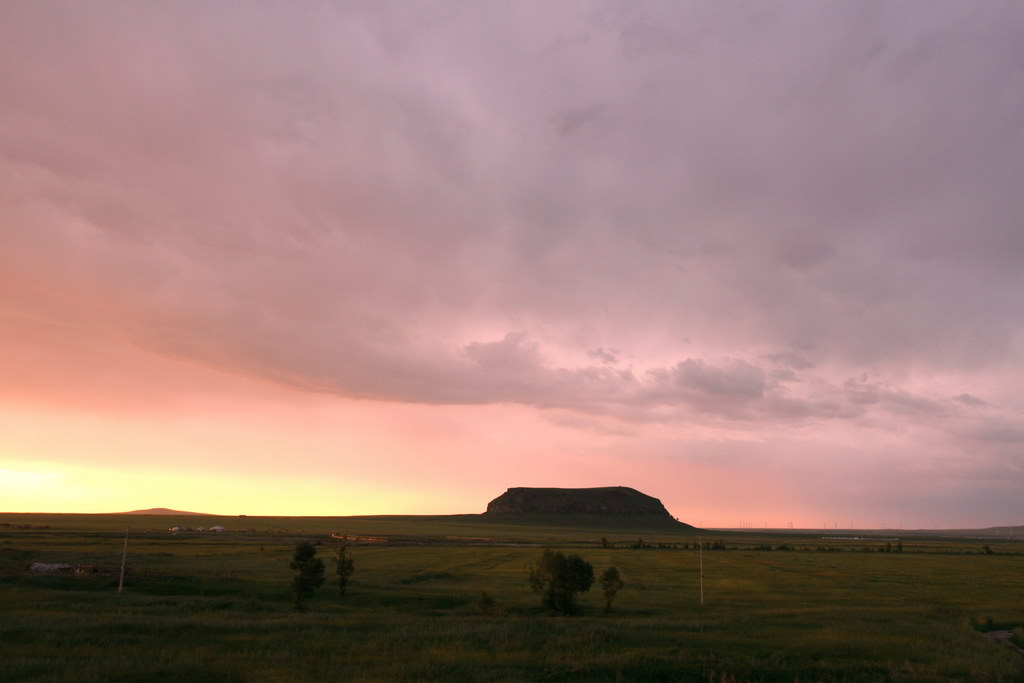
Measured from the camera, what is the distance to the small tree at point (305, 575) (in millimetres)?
43406

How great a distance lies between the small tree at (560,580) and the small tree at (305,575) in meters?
14.2

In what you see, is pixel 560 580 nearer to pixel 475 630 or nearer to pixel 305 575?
pixel 475 630

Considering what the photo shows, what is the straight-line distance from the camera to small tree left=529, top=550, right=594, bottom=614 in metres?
43.2

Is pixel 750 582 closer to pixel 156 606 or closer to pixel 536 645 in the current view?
pixel 536 645

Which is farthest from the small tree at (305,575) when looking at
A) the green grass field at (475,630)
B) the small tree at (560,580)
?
the small tree at (560,580)

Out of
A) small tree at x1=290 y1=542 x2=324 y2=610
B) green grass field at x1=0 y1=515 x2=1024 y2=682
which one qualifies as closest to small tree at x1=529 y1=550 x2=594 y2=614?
green grass field at x1=0 y1=515 x2=1024 y2=682

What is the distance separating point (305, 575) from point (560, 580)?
16.0 meters

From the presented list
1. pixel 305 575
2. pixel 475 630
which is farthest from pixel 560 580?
pixel 305 575

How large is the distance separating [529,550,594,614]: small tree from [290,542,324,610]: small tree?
1420cm

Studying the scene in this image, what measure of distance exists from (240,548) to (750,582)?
208 feet

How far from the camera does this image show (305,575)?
4381 centimetres

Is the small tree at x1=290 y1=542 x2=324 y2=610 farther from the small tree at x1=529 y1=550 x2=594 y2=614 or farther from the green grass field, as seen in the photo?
the small tree at x1=529 y1=550 x2=594 y2=614

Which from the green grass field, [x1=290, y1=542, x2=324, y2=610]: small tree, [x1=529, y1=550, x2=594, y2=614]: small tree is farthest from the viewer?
[x1=290, y1=542, x2=324, y2=610]: small tree

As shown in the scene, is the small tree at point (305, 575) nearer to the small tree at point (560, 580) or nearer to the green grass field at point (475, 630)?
the green grass field at point (475, 630)
